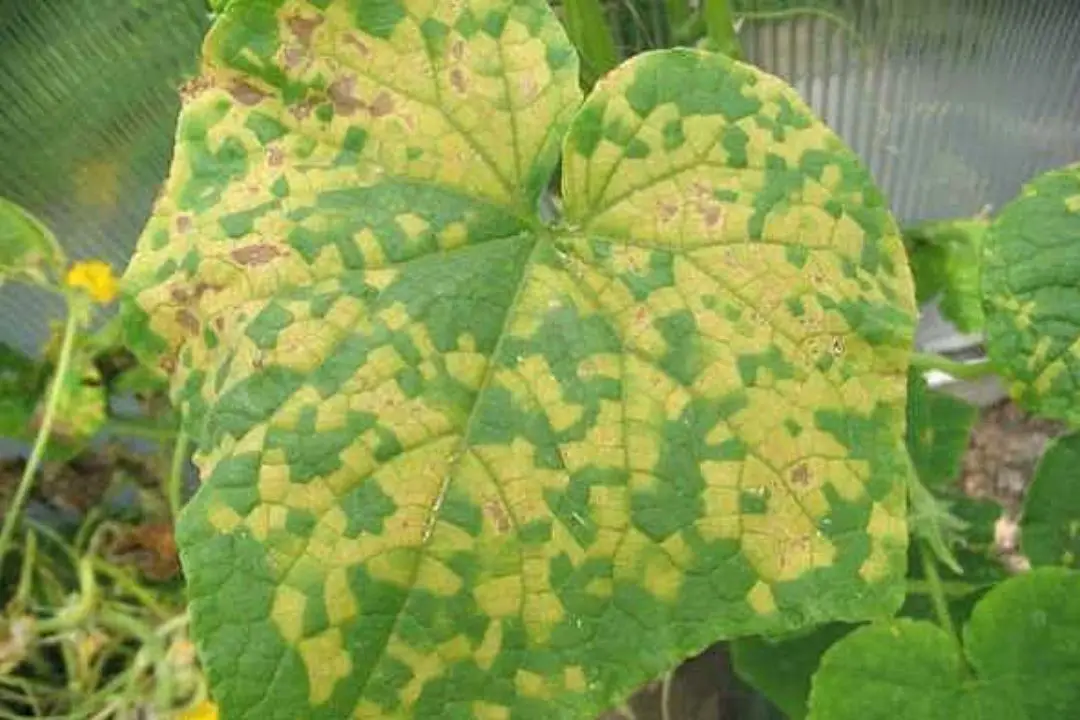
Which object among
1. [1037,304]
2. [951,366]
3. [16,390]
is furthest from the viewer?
[16,390]

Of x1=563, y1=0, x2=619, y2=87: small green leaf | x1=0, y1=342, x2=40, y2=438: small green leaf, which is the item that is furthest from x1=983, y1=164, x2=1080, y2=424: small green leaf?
x1=0, y1=342, x2=40, y2=438: small green leaf

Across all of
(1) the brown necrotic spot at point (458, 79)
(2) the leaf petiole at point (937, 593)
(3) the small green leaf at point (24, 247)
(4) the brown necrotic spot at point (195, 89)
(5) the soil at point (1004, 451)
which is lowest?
(5) the soil at point (1004, 451)

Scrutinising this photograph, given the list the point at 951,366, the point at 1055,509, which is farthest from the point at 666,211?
the point at 1055,509

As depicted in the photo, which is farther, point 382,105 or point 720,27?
point 720,27

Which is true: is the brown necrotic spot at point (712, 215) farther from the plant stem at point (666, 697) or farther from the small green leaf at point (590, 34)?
the plant stem at point (666, 697)

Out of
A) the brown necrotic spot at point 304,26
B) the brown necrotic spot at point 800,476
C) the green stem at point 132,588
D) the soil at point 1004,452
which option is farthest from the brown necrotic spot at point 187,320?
the soil at point 1004,452

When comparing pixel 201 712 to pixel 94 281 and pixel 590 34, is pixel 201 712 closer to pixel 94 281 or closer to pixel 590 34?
pixel 94 281
